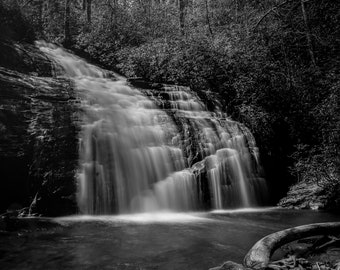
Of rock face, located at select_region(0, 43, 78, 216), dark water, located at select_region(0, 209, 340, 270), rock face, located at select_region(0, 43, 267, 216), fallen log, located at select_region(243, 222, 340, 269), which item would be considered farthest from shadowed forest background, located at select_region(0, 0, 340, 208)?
rock face, located at select_region(0, 43, 78, 216)

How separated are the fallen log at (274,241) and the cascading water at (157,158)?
473 centimetres

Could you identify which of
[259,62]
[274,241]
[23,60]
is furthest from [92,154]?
[259,62]

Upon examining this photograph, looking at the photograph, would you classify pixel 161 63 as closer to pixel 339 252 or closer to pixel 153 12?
pixel 153 12

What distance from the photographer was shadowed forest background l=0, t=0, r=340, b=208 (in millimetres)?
10867

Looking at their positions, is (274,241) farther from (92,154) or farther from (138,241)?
(92,154)

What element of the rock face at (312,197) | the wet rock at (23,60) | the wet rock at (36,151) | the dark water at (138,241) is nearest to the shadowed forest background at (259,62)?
the rock face at (312,197)

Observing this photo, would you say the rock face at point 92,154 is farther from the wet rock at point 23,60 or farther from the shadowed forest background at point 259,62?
the shadowed forest background at point 259,62

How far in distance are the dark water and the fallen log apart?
77cm

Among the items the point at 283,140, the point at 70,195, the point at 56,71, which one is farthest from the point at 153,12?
the point at 70,195

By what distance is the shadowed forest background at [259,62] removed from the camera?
35.7 ft

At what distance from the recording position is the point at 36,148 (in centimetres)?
825

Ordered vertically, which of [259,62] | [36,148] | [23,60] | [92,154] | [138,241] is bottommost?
[138,241]

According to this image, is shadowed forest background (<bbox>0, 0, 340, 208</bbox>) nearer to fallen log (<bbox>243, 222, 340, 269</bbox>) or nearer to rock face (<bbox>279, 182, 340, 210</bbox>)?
rock face (<bbox>279, 182, 340, 210</bbox>)

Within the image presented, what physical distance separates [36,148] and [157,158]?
3291 mm
